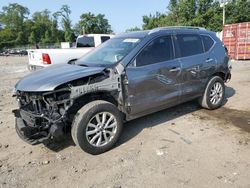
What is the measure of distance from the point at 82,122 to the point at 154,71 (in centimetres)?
158

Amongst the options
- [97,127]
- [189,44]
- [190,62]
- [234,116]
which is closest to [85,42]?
[189,44]

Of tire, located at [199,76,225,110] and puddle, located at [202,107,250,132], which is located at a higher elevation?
tire, located at [199,76,225,110]

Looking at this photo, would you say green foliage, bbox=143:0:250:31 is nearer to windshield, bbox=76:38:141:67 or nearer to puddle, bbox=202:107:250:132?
puddle, bbox=202:107:250:132

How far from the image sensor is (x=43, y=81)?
3893 millimetres

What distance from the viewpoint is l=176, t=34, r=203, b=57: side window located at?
202 inches

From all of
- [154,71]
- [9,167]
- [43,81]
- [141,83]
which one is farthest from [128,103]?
[9,167]

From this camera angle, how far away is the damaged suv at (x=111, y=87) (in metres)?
3.80

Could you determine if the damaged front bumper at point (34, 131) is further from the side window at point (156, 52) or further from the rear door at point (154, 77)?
the side window at point (156, 52)

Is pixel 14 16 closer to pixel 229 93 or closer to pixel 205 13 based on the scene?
pixel 205 13

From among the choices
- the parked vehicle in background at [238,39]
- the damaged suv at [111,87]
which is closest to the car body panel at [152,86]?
the damaged suv at [111,87]

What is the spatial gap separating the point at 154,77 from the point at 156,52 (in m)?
0.47

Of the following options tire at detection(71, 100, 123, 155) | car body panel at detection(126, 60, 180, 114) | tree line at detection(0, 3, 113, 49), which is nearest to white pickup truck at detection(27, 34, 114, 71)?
car body panel at detection(126, 60, 180, 114)

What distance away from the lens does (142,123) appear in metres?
5.24

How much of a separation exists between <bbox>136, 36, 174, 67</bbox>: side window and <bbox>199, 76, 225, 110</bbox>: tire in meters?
1.40
